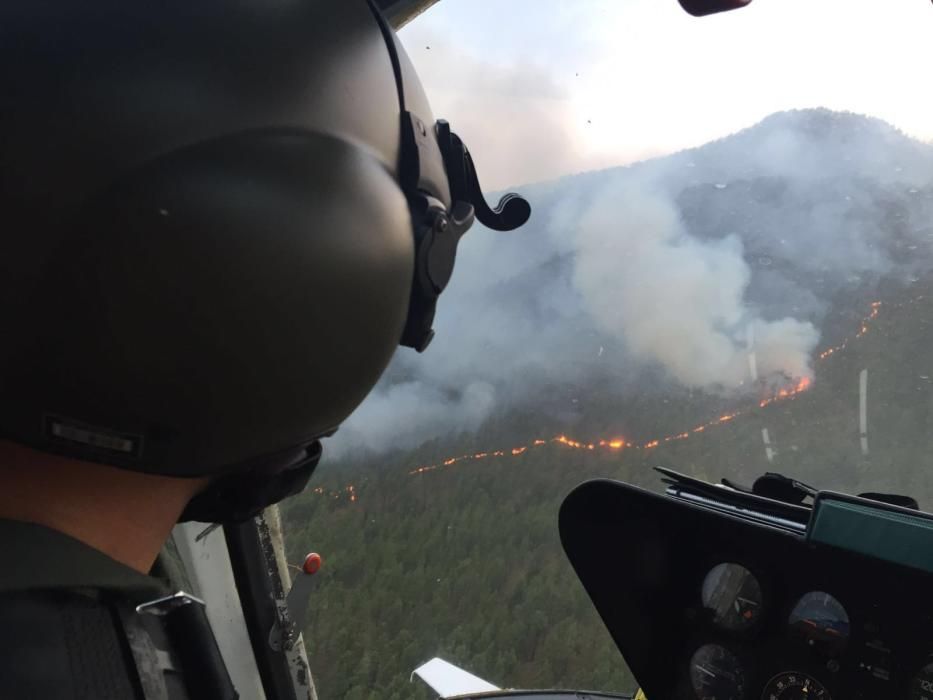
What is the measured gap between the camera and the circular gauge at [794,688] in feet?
4.35

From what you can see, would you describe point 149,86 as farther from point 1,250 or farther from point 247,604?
point 247,604

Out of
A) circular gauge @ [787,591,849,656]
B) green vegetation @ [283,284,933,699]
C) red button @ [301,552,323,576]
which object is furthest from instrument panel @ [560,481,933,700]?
red button @ [301,552,323,576]

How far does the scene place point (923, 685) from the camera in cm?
119

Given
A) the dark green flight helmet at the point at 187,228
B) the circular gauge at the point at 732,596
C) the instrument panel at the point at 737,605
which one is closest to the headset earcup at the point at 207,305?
the dark green flight helmet at the point at 187,228

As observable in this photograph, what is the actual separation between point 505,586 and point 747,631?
89cm

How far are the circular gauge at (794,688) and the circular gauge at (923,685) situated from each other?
0.15 m

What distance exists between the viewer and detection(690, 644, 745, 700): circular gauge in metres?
1.43

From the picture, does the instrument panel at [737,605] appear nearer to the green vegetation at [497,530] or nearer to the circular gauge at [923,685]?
the circular gauge at [923,685]

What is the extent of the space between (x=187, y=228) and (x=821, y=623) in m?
1.24

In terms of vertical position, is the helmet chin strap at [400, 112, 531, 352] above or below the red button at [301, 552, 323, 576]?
above

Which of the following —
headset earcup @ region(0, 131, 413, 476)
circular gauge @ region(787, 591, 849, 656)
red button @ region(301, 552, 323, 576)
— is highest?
headset earcup @ region(0, 131, 413, 476)

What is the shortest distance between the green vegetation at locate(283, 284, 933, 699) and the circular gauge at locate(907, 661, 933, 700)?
0.48 meters

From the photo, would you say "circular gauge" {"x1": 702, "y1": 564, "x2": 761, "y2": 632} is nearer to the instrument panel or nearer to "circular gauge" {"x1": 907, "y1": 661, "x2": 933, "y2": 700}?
the instrument panel

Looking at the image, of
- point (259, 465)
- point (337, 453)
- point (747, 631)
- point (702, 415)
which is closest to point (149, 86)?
point (259, 465)
